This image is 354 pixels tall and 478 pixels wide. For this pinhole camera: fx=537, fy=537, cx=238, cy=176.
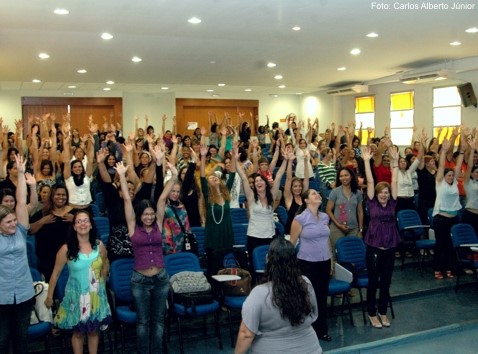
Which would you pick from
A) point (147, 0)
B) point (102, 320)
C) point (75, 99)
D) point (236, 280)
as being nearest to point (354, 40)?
point (147, 0)

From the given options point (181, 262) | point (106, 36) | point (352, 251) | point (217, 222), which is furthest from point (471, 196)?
point (106, 36)

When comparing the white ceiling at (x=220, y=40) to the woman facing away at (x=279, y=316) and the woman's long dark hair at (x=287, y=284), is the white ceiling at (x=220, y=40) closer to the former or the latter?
the woman's long dark hair at (x=287, y=284)

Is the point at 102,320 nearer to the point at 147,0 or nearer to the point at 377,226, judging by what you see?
the point at 377,226

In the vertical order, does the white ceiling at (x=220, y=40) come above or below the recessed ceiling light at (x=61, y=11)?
above

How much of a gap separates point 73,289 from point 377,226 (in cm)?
329

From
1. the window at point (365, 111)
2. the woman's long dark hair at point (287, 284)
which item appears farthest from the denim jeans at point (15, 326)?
the window at point (365, 111)

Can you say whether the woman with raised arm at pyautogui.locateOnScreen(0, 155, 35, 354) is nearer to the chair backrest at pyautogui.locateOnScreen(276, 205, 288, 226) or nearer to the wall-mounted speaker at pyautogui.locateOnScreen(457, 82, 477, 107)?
the chair backrest at pyautogui.locateOnScreen(276, 205, 288, 226)

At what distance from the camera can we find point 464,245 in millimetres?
7223

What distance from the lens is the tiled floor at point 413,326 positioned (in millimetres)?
5486

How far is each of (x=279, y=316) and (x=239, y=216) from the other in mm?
4906

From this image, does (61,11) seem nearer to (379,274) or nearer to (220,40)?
(220,40)

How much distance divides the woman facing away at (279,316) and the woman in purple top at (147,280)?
6.39 ft

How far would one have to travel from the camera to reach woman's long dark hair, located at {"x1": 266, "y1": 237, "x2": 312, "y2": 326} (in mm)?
2889

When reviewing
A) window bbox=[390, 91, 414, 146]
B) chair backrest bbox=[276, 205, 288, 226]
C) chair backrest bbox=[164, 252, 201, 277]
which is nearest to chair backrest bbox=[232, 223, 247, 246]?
chair backrest bbox=[276, 205, 288, 226]
